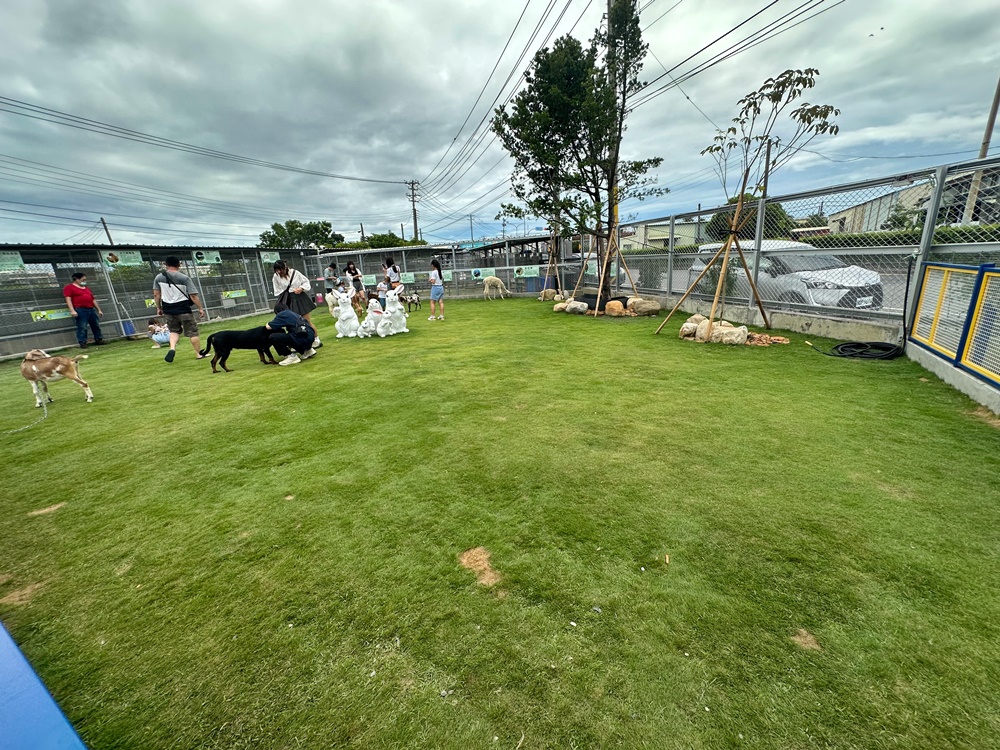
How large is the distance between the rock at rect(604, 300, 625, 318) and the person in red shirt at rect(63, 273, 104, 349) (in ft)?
42.2

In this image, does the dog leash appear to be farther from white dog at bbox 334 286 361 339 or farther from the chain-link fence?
the chain-link fence

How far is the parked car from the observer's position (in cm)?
591

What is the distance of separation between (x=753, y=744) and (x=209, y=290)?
16.4 m

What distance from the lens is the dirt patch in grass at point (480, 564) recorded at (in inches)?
77.1

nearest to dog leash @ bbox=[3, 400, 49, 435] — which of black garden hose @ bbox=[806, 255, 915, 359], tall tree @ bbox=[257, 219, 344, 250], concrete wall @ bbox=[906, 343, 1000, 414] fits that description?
concrete wall @ bbox=[906, 343, 1000, 414]

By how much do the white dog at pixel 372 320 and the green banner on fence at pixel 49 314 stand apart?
757cm

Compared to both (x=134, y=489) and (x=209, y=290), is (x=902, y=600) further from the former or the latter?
(x=209, y=290)

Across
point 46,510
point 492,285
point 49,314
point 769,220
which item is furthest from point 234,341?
point 492,285

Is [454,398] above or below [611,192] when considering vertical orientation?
below

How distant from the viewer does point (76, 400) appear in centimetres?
526

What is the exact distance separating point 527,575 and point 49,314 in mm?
13582

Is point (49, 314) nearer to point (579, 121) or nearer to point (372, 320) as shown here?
point (372, 320)

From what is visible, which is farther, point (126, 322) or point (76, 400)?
point (126, 322)

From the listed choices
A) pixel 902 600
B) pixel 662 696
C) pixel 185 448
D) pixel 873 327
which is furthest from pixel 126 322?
pixel 873 327
